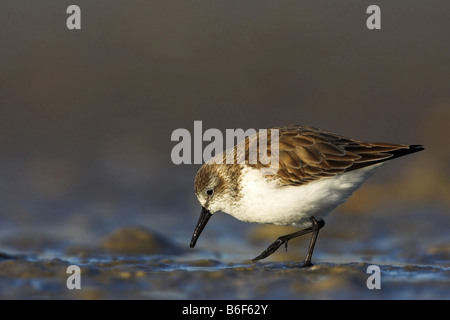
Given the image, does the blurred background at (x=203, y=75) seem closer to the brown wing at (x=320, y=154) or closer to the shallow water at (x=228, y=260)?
the shallow water at (x=228, y=260)

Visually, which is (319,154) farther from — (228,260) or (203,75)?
(203,75)

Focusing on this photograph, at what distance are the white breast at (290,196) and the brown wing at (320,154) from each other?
0.09 m

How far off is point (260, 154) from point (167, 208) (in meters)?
4.52

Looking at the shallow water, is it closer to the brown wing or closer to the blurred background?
the brown wing

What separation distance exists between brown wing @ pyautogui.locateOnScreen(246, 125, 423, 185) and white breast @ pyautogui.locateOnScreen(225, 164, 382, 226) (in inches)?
3.7

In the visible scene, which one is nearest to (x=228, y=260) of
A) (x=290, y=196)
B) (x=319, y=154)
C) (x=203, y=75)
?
(x=290, y=196)

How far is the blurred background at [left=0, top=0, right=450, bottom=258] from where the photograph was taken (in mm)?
15797

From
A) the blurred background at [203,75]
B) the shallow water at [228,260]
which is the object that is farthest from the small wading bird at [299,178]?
the blurred background at [203,75]

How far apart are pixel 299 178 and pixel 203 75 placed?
8.47 metres

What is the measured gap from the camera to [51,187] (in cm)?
1366

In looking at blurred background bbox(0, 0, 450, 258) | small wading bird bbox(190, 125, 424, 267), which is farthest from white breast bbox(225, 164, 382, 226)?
blurred background bbox(0, 0, 450, 258)

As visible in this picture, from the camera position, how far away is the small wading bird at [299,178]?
855cm

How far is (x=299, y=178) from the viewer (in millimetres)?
8594

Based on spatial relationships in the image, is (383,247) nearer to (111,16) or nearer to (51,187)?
(51,187)
